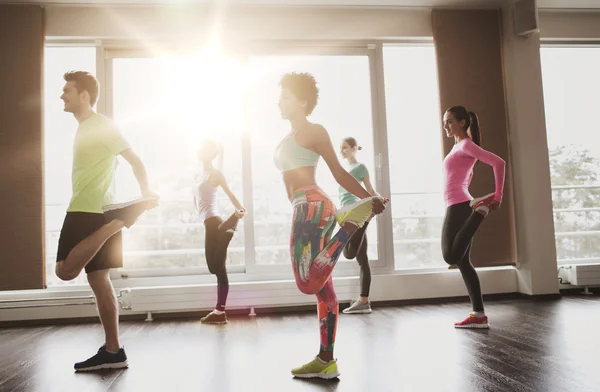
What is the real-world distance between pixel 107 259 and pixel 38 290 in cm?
224

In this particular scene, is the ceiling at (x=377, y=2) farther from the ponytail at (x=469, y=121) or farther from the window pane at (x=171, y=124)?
the ponytail at (x=469, y=121)

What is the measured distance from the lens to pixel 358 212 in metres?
1.80

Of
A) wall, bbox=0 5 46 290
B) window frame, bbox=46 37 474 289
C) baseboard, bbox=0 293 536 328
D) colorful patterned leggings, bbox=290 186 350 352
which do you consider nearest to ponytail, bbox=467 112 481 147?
window frame, bbox=46 37 474 289

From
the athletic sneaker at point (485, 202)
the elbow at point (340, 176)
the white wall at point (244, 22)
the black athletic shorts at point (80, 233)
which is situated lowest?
the black athletic shorts at point (80, 233)

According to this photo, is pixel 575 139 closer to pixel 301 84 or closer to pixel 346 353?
pixel 346 353

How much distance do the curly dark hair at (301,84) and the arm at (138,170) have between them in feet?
2.50

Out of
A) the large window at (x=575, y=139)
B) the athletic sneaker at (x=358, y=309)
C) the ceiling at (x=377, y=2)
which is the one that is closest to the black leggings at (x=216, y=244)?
the athletic sneaker at (x=358, y=309)

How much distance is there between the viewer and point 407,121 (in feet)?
17.6

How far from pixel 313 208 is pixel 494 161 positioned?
152cm

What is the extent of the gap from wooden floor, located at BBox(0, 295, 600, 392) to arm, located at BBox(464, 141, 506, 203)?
0.85 meters

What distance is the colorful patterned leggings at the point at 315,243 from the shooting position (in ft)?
5.96

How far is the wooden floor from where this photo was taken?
6.13ft

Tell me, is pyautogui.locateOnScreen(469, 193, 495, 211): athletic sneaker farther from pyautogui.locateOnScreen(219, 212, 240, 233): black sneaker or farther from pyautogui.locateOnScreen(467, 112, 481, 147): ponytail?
pyautogui.locateOnScreen(219, 212, 240, 233): black sneaker

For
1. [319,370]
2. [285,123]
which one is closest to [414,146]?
[285,123]
